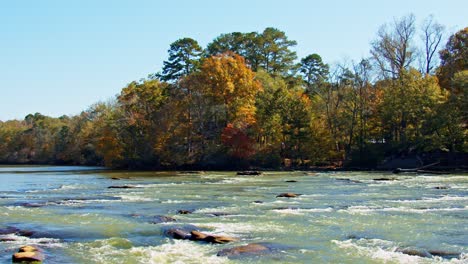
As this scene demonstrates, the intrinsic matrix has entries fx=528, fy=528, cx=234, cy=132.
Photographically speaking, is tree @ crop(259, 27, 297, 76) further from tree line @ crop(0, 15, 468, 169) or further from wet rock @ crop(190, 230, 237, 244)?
wet rock @ crop(190, 230, 237, 244)

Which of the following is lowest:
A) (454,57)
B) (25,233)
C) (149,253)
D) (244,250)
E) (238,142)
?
(149,253)

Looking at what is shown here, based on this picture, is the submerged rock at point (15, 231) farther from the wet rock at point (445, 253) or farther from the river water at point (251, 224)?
the wet rock at point (445, 253)

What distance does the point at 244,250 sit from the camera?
16.5m

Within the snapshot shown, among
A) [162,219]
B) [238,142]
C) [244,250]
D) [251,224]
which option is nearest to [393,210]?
[251,224]

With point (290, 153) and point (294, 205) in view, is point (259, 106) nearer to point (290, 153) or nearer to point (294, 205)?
point (290, 153)

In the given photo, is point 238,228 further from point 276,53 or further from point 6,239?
point 276,53

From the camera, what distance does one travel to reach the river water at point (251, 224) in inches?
642

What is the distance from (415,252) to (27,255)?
38.1ft

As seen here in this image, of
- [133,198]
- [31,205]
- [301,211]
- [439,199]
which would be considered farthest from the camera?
[133,198]

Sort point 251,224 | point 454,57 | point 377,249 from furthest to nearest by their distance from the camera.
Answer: point 454,57
point 251,224
point 377,249

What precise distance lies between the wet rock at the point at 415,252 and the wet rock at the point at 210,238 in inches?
220

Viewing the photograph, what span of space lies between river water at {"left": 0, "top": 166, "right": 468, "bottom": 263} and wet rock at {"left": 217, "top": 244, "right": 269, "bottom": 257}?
248 mm

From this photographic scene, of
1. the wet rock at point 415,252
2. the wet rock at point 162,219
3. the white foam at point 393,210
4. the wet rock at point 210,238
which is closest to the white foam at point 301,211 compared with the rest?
the white foam at point 393,210

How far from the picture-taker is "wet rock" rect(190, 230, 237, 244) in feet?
58.7
